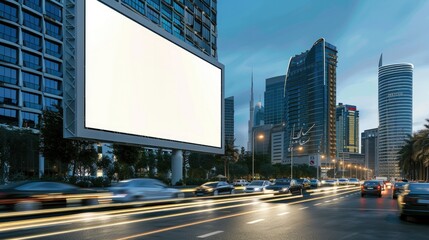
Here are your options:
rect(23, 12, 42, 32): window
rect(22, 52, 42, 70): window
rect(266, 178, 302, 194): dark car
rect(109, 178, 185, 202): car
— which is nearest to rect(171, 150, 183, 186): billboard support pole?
rect(266, 178, 302, 194): dark car

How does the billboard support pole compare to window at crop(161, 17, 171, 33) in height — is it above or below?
below

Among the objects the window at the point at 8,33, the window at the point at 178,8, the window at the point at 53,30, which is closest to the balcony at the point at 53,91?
the window at the point at 53,30

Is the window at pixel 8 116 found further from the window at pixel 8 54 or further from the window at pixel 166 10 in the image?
the window at pixel 166 10

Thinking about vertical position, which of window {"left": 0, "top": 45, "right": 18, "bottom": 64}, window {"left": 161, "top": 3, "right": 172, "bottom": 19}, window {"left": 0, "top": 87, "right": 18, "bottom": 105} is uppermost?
window {"left": 161, "top": 3, "right": 172, "bottom": 19}

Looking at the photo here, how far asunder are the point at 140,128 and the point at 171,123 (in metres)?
5.31

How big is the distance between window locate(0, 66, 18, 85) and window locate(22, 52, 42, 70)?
9.17ft

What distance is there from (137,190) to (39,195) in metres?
4.88

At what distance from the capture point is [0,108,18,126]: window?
66812mm

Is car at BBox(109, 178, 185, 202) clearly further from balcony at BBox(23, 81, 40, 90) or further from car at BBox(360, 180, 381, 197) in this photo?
balcony at BBox(23, 81, 40, 90)

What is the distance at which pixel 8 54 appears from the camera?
67812 millimetres

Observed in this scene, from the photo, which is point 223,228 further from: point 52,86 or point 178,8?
point 178,8

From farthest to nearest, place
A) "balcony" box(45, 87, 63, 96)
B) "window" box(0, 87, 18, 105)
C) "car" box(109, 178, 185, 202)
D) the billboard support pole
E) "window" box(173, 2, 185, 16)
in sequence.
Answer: "window" box(173, 2, 185, 16) < "balcony" box(45, 87, 63, 96) < "window" box(0, 87, 18, 105) < the billboard support pole < "car" box(109, 178, 185, 202)

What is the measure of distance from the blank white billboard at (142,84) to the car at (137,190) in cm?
1166

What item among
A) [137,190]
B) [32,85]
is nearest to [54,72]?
[32,85]
